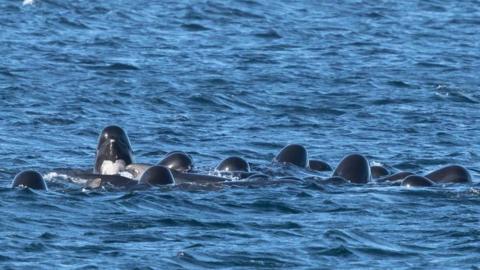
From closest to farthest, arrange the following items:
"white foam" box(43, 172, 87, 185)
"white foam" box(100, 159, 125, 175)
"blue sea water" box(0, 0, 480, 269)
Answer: "blue sea water" box(0, 0, 480, 269), "white foam" box(43, 172, 87, 185), "white foam" box(100, 159, 125, 175)

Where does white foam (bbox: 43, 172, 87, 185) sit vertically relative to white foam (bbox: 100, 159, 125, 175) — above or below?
below

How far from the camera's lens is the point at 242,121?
32812 mm

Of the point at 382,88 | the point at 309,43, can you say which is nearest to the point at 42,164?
the point at 382,88

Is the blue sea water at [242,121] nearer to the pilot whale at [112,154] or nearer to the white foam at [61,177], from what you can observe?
the white foam at [61,177]

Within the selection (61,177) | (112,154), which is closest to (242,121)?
(112,154)

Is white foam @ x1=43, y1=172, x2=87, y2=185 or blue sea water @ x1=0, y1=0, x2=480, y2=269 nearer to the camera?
blue sea water @ x1=0, y1=0, x2=480, y2=269

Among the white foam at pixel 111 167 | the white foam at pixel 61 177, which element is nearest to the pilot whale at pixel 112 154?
the white foam at pixel 111 167

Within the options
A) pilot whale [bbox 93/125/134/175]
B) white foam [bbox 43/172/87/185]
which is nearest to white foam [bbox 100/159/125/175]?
pilot whale [bbox 93/125/134/175]

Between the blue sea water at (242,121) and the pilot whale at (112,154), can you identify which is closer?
the blue sea water at (242,121)

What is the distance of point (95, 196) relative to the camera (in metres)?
23.5

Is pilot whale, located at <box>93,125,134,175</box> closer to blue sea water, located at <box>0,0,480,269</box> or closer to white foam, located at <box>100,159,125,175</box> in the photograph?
white foam, located at <box>100,159,125,175</box>

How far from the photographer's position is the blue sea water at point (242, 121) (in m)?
20.3

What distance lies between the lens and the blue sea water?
20.3 metres

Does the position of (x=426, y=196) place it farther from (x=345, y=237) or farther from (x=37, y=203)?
(x=37, y=203)
